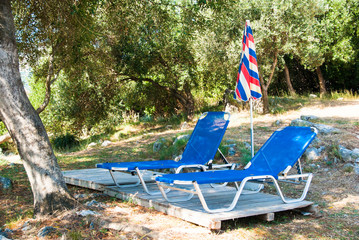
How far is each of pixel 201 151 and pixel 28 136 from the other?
2.69m

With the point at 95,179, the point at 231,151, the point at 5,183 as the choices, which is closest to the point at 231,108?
the point at 231,151

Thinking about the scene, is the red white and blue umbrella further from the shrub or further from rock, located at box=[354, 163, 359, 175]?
the shrub

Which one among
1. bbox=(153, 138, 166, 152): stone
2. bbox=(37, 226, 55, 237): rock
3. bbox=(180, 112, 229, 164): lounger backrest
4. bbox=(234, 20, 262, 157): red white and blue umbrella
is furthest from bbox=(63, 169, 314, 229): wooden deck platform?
bbox=(153, 138, 166, 152): stone

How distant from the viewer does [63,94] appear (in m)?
14.7

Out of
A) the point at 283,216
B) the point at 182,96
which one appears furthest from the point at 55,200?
the point at 182,96

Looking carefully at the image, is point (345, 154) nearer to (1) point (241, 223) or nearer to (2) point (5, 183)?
(1) point (241, 223)

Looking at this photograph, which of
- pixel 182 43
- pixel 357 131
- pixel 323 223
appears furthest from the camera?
pixel 182 43

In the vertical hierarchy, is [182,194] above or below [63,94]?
below

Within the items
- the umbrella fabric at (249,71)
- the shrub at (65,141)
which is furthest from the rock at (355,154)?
the shrub at (65,141)

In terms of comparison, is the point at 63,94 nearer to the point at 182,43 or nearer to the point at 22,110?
the point at 182,43

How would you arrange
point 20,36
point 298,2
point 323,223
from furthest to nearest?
point 298,2 → point 20,36 → point 323,223

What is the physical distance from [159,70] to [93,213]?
10398 mm

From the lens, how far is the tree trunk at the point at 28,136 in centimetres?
396

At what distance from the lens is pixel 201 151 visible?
559 centimetres
